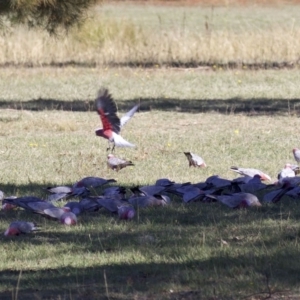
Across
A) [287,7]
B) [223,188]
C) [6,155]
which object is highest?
[223,188]

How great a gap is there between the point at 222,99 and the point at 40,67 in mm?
6364

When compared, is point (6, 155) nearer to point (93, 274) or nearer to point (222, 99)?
point (93, 274)

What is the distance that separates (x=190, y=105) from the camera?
15.9 m

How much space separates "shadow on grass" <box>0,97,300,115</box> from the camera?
49.6 feet

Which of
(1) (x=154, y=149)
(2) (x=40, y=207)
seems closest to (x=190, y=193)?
(2) (x=40, y=207)

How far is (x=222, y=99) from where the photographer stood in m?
16.8

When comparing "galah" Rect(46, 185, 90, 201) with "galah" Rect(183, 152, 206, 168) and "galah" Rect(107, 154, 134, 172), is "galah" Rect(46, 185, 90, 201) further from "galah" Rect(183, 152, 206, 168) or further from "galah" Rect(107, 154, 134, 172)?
"galah" Rect(183, 152, 206, 168)

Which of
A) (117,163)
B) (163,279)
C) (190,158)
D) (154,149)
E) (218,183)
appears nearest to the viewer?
(163,279)

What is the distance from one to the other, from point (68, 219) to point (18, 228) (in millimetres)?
436

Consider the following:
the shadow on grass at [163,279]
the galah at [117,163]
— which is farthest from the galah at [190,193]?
the galah at [117,163]

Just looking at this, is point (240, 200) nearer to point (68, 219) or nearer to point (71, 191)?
point (68, 219)

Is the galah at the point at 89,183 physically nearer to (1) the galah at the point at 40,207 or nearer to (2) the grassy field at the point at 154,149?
(2) the grassy field at the point at 154,149

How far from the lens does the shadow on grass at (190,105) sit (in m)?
15.1

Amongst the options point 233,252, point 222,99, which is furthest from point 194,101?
point 233,252
